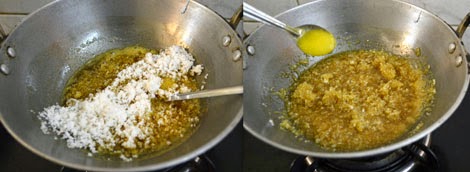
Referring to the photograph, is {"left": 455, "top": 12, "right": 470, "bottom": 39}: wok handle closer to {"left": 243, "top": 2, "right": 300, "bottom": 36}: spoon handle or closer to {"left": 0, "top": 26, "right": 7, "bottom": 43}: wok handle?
{"left": 243, "top": 2, "right": 300, "bottom": 36}: spoon handle

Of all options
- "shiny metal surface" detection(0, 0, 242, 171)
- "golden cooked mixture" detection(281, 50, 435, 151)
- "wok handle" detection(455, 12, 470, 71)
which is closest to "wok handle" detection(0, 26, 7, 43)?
"shiny metal surface" detection(0, 0, 242, 171)

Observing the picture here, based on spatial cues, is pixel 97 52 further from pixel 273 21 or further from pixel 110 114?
pixel 273 21

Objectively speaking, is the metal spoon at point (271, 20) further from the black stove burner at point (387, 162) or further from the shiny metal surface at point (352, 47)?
the black stove burner at point (387, 162)

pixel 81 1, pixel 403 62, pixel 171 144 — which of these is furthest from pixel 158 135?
pixel 403 62

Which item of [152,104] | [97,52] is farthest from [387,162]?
[97,52]

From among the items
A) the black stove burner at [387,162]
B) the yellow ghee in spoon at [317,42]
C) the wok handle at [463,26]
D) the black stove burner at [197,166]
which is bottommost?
the black stove burner at [197,166]

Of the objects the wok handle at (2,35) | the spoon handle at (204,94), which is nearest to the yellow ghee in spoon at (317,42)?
the spoon handle at (204,94)

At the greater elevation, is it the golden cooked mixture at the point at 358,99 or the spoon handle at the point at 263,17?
the spoon handle at the point at 263,17
